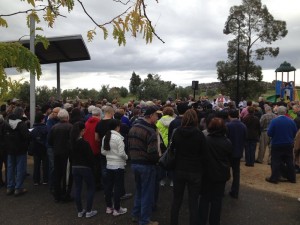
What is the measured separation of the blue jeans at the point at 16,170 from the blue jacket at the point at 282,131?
6122mm

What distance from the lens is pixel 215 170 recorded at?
15.7 ft

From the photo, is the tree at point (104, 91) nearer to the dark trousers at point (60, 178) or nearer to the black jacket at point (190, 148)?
the dark trousers at point (60, 178)

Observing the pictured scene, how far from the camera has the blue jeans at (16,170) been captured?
275 inches

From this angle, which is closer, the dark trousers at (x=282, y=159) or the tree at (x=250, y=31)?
the dark trousers at (x=282, y=159)

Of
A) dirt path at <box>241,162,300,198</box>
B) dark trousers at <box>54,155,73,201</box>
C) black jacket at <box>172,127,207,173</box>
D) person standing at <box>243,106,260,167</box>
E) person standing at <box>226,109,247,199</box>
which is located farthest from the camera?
person standing at <box>243,106,260,167</box>

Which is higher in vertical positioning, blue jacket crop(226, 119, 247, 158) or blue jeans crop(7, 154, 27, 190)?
blue jacket crop(226, 119, 247, 158)

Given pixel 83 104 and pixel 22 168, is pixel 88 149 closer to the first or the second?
pixel 22 168

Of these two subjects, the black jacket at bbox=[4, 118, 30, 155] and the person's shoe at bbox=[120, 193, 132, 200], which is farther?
the black jacket at bbox=[4, 118, 30, 155]

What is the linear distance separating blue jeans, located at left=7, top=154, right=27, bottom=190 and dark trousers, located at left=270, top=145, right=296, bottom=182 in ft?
20.3

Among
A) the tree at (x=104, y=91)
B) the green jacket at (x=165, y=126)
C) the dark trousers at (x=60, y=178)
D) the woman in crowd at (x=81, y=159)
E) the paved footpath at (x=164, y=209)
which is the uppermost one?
the tree at (x=104, y=91)

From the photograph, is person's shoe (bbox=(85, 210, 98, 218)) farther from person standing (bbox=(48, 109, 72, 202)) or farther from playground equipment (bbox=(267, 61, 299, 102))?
playground equipment (bbox=(267, 61, 299, 102))

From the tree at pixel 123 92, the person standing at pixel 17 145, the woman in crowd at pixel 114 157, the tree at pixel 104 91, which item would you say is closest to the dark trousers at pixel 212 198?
the woman in crowd at pixel 114 157

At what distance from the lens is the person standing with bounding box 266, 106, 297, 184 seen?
302 inches

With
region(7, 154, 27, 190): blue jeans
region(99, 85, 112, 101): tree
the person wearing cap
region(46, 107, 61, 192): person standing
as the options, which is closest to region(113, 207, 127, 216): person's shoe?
the person wearing cap
